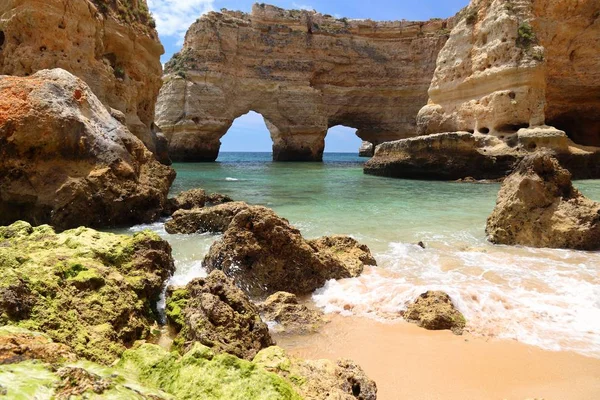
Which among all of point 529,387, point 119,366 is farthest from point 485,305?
point 119,366

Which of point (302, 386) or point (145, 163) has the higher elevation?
point (145, 163)

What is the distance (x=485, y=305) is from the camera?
11.9 ft

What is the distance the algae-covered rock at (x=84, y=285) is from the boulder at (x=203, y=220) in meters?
2.64

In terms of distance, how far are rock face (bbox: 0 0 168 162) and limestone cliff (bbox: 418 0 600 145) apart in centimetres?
1409

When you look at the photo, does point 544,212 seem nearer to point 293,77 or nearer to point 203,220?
point 203,220

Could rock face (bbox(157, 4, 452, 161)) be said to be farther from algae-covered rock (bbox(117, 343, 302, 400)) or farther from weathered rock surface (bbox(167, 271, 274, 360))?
algae-covered rock (bbox(117, 343, 302, 400))

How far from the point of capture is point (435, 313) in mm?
3363

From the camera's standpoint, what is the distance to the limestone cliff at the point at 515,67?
56.3 feet

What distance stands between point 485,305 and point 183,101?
31855mm

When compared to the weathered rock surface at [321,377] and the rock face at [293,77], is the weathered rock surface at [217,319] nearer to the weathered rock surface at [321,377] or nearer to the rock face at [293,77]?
the weathered rock surface at [321,377]

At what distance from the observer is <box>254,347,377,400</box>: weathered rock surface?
1826 mm

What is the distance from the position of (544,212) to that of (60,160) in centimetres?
744

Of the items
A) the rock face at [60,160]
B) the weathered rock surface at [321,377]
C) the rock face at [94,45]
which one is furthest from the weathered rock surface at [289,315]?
the rock face at [94,45]

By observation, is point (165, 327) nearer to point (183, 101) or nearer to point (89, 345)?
point (89, 345)
